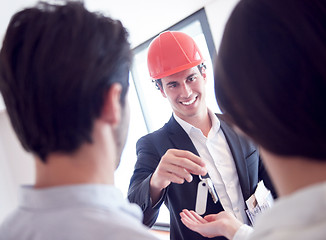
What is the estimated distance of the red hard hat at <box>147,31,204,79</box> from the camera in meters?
1.58

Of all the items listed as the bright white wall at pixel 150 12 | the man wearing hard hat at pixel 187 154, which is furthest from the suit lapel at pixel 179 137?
the bright white wall at pixel 150 12

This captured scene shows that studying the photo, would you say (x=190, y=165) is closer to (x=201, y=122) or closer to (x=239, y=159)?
(x=239, y=159)

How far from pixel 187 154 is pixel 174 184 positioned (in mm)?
332

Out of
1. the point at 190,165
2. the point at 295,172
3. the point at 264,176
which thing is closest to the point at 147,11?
the point at 264,176

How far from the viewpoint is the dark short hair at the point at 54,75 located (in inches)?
22.5

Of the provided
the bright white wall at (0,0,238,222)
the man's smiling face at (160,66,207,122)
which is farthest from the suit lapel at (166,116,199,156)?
the bright white wall at (0,0,238,222)

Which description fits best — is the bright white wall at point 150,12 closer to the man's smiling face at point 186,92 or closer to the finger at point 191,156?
the man's smiling face at point 186,92

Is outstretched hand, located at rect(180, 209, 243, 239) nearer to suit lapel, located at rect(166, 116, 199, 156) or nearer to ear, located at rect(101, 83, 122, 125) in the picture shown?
suit lapel, located at rect(166, 116, 199, 156)

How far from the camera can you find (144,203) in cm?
135

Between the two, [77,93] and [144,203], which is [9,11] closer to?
[144,203]

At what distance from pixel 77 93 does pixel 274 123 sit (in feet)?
1.33

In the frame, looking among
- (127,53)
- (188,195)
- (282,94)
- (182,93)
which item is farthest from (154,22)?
(282,94)

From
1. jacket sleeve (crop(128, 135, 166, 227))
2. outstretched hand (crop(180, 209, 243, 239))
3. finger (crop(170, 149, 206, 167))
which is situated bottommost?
outstretched hand (crop(180, 209, 243, 239))

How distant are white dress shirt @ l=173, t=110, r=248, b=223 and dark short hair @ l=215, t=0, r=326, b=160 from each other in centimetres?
93
